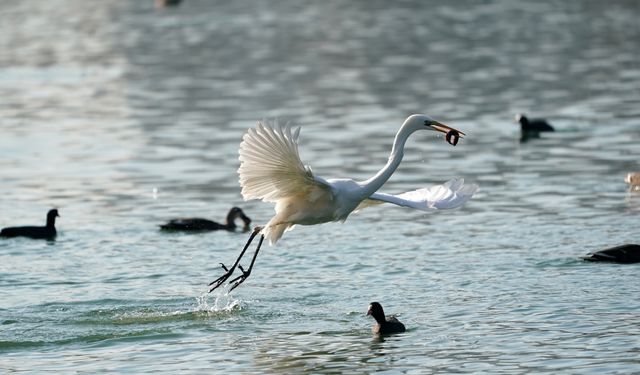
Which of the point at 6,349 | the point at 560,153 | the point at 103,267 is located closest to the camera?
the point at 6,349

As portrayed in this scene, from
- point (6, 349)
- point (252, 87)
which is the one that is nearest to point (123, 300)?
point (6, 349)

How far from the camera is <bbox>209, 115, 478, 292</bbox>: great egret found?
13.5 m

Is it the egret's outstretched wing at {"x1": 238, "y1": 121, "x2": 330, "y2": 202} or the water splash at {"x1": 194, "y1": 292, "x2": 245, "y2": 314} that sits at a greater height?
the egret's outstretched wing at {"x1": 238, "y1": 121, "x2": 330, "y2": 202}

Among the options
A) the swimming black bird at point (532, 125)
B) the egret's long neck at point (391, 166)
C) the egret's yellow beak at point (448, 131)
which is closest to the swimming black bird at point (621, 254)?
the egret's yellow beak at point (448, 131)

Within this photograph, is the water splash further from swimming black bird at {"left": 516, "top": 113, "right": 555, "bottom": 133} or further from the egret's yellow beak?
swimming black bird at {"left": 516, "top": 113, "right": 555, "bottom": 133}

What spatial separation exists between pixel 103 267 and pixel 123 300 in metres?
1.90

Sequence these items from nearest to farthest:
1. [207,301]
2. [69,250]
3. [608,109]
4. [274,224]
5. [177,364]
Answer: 1. [177,364]
2. [274,224]
3. [207,301]
4. [69,250]
5. [608,109]

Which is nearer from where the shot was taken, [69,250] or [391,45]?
[69,250]

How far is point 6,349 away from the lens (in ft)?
46.0

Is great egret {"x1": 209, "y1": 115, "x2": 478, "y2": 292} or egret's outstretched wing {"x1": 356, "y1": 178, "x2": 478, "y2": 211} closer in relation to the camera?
great egret {"x1": 209, "y1": 115, "x2": 478, "y2": 292}

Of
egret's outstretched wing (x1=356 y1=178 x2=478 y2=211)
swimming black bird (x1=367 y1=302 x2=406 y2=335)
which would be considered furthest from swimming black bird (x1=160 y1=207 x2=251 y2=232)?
swimming black bird (x1=367 y1=302 x2=406 y2=335)

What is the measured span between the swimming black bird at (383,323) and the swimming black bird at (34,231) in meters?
6.90

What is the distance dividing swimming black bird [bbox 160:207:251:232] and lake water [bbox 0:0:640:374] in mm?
172

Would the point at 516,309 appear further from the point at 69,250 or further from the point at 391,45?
the point at 391,45
